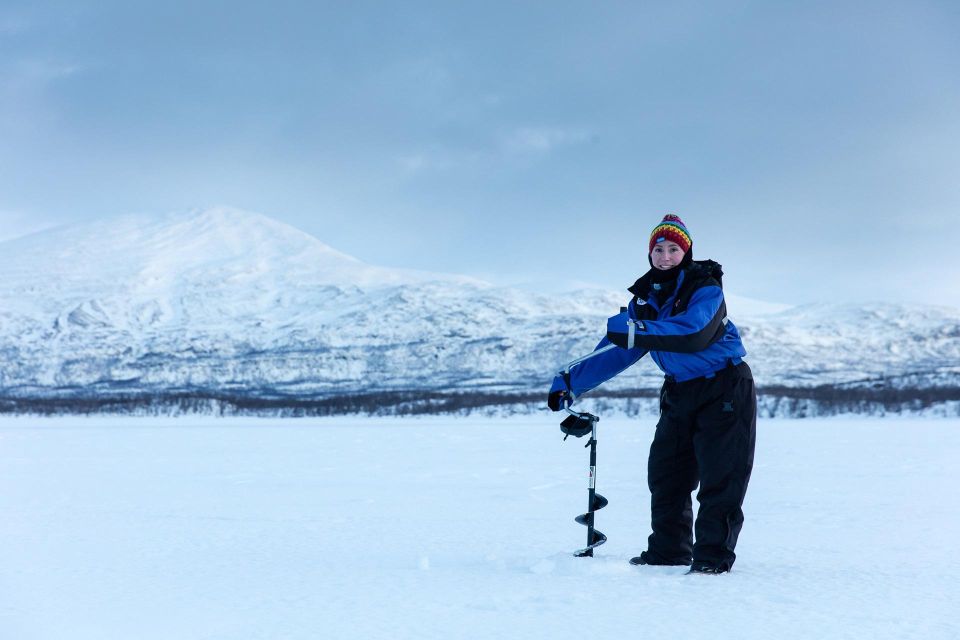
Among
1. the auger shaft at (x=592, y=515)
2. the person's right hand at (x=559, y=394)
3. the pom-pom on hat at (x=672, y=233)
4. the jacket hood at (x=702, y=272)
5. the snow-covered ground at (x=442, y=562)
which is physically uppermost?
the pom-pom on hat at (x=672, y=233)

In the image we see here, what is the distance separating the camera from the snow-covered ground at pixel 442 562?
275cm

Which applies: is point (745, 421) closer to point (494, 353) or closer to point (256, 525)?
point (256, 525)

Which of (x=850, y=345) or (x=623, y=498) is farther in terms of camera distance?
(x=850, y=345)

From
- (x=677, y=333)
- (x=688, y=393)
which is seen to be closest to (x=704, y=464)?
(x=688, y=393)

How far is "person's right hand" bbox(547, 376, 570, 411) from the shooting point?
13.2 ft

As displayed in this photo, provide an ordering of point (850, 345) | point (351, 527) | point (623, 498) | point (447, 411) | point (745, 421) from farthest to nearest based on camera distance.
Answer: point (850, 345), point (447, 411), point (623, 498), point (351, 527), point (745, 421)

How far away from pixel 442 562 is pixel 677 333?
5.10 feet

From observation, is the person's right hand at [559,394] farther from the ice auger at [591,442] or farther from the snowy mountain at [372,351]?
the snowy mountain at [372,351]

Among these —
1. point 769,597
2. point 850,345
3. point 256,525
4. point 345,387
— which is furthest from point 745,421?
point 850,345

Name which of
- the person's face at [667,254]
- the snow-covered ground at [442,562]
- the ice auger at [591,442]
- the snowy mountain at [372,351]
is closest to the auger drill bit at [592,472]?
the ice auger at [591,442]

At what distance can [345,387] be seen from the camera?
134625 millimetres

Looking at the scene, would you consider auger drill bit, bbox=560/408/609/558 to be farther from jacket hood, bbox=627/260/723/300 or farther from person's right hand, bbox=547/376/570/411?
jacket hood, bbox=627/260/723/300

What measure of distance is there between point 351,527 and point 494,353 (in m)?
153

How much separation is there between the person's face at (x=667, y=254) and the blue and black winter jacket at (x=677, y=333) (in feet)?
0.23
